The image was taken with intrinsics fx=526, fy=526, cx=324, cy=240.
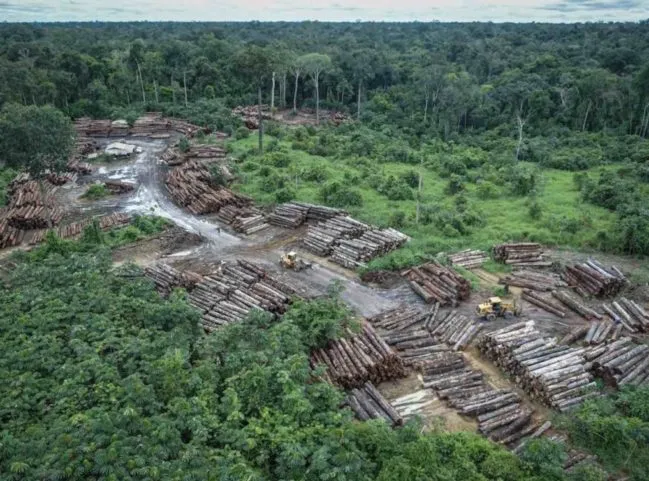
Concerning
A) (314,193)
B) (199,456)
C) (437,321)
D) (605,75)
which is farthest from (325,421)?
(605,75)

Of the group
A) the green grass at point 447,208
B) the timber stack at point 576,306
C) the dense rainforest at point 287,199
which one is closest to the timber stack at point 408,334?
the dense rainforest at point 287,199

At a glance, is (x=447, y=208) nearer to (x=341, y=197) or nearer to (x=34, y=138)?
(x=341, y=197)

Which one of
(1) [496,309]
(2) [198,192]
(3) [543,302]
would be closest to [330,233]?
(1) [496,309]

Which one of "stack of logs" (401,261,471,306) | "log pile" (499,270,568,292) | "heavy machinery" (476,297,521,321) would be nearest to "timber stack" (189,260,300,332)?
"stack of logs" (401,261,471,306)

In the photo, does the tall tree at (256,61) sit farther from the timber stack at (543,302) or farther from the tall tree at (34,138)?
the timber stack at (543,302)

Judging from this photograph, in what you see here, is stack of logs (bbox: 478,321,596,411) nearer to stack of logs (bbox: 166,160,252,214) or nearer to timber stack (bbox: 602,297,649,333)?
timber stack (bbox: 602,297,649,333)

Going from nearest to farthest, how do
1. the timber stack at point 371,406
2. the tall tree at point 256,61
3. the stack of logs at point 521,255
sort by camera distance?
the timber stack at point 371,406, the stack of logs at point 521,255, the tall tree at point 256,61
